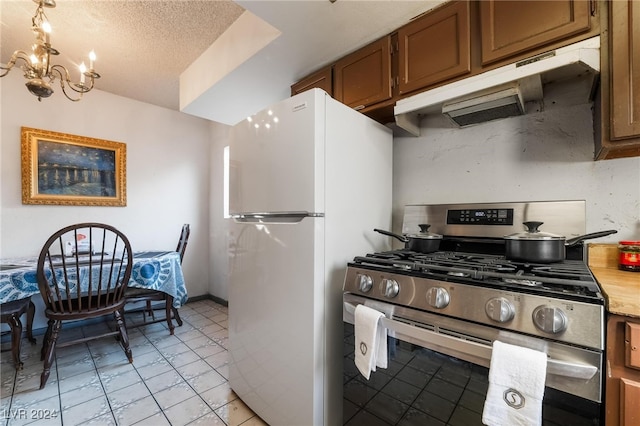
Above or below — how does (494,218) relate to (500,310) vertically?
above

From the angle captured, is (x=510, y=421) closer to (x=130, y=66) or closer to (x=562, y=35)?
(x=562, y=35)

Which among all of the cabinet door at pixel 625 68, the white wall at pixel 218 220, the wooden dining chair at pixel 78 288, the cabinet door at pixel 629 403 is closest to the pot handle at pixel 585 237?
the cabinet door at pixel 625 68

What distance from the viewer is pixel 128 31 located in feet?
6.78

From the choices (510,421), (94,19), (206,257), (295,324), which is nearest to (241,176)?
(295,324)

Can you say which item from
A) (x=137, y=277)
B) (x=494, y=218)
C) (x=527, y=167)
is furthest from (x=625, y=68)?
(x=137, y=277)

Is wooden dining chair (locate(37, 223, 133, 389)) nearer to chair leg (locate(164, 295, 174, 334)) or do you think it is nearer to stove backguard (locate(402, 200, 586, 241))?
chair leg (locate(164, 295, 174, 334))

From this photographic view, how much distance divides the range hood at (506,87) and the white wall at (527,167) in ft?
0.33

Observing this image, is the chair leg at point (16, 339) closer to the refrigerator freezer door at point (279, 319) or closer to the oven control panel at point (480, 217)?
the refrigerator freezer door at point (279, 319)

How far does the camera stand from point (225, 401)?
1653 millimetres

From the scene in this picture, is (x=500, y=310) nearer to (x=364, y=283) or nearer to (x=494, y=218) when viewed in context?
(x=364, y=283)

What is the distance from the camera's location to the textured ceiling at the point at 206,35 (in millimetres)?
1414

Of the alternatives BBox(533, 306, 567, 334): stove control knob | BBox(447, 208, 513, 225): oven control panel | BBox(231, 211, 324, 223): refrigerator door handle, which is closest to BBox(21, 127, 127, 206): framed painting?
BBox(231, 211, 324, 223): refrigerator door handle

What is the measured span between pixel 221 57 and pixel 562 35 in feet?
6.60

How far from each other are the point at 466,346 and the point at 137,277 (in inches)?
101
